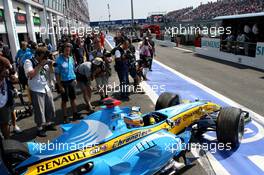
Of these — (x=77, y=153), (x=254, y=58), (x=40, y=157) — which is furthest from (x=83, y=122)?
(x=254, y=58)

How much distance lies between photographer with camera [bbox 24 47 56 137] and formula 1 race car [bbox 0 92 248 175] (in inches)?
74.3

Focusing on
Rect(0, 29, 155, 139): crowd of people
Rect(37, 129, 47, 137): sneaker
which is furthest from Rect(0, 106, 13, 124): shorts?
Rect(37, 129, 47, 137): sneaker

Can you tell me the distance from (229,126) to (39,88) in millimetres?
3570

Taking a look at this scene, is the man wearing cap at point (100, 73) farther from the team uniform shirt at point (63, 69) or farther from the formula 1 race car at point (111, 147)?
the formula 1 race car at point (111, 147)

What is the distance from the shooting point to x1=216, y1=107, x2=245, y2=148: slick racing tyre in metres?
4.39

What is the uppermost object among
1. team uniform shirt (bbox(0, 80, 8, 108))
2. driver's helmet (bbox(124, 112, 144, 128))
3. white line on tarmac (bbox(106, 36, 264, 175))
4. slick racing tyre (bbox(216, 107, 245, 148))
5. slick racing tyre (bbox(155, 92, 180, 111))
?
team uniform shirt (bbox(0, 80, 8, 108))

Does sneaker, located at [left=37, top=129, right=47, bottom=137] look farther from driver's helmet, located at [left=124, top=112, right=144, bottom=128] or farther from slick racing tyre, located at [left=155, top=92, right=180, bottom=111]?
driver's helmet, located at [left=124, top=112, right=144, bottom=128]

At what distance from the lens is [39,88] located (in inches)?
212

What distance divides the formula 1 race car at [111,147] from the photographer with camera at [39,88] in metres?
1.89

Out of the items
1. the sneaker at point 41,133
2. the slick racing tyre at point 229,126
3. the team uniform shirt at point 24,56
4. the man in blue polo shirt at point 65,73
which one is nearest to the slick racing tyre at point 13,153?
the sneaker at point 41,133

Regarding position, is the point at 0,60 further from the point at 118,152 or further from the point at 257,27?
the point at 257,27

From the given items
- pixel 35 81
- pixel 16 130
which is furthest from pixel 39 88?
pixel 16 130

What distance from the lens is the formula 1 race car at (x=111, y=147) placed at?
3049mm

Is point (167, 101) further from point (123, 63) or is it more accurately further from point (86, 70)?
point (123, 63)
